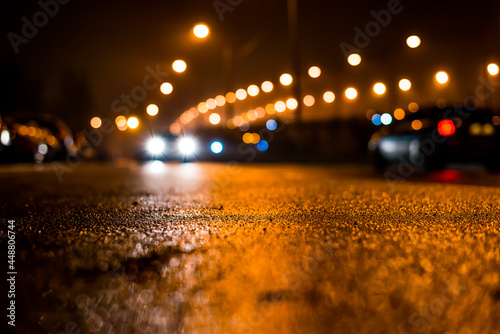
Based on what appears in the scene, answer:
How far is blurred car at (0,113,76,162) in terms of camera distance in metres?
17.6

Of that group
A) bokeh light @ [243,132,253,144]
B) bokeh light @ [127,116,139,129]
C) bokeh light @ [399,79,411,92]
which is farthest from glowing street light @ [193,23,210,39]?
bokeh light @ [127,116,139,129]

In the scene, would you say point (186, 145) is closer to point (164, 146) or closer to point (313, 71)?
point (164, 146)

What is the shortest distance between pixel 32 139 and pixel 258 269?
17057mm

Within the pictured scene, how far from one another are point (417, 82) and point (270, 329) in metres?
28.9

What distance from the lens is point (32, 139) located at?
19.3 metres

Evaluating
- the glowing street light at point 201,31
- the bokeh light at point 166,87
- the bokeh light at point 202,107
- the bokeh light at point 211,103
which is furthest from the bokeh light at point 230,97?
the bokeh light at point 202,107

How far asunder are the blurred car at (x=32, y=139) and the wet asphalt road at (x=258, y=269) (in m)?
11.4

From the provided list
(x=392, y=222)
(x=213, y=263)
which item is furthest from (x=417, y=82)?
(x=213, y=263)

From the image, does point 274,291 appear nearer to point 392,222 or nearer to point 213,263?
point 213,263

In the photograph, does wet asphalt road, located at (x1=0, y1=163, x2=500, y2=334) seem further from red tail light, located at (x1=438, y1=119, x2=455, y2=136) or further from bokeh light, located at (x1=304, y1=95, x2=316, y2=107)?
bokeh light, located at (x1=304, y1=95, x2=316, y2=107)

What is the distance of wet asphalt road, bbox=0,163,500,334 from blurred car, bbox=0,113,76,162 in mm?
11444

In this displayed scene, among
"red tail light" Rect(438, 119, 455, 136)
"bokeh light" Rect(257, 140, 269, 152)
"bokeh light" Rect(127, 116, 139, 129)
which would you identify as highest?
"bokeh light" Rect(127, 116, 139, 129)

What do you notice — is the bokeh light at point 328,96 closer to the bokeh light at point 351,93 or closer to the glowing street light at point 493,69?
the bokeh light at point 351,93

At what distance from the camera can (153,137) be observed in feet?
106
